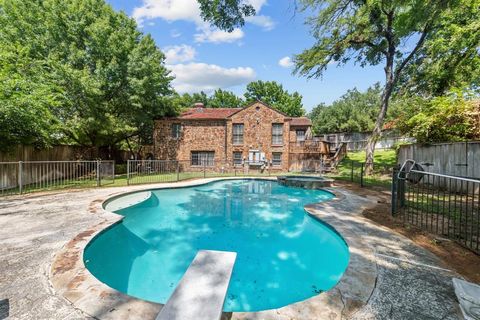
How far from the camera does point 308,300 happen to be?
7.82 ft

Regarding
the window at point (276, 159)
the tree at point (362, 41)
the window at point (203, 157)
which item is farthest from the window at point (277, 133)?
the window at point (203, 157)

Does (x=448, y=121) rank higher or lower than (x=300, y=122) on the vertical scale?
lower

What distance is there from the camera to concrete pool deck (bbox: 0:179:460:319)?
2.13 m

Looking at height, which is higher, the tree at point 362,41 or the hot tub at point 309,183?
the tree at point 362,41

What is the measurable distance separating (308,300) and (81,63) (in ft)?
57.1

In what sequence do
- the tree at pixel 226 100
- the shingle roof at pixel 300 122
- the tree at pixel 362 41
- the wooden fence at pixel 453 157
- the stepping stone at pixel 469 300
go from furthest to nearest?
the tree at pixel 226 100 → the shingle roof at pixel 300 122 → the tree at pixel 362 41 → the wooden fence at pixel 453 157 → the stepping stone at pixel 469 300

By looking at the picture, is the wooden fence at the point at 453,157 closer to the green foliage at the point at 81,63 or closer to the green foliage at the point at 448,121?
the green foliage at the point at 448,121

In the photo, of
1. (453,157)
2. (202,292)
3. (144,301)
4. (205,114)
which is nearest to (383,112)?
(453,157)

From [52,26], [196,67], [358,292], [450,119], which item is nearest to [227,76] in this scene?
[196,67]

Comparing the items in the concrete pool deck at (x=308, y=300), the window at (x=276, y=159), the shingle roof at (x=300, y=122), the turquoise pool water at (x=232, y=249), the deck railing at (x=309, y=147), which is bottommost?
the turquoise pool water at (x=232, y=249)

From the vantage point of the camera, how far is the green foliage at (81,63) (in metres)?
11.9

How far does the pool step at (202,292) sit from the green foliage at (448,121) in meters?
11.1

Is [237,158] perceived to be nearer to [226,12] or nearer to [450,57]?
[226,12]

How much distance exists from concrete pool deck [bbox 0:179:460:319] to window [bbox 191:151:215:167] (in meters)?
15.2
